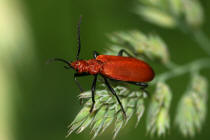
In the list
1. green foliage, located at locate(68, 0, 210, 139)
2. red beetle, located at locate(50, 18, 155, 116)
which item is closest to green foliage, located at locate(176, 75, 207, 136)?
green foliage, located at locate(68, 0, 210, 139)

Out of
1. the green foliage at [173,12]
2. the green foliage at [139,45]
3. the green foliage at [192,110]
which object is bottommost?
the green foliage at [192,110]

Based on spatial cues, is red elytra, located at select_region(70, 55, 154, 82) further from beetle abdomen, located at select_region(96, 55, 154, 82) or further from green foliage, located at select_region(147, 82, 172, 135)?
green foliage, located at select_region(147, 82, 172, 135)

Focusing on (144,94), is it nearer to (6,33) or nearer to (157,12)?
(157,12)

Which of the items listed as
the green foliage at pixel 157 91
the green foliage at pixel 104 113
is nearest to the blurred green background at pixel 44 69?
the green foliage at pixel 157 91

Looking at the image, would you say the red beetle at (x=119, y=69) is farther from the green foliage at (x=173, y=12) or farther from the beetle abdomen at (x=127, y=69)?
the green foliage at (x=173, y=12)

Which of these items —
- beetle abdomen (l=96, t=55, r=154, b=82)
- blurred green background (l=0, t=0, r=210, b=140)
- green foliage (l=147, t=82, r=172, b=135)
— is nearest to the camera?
green foliage (l=147, t=82, r=172, b=135)

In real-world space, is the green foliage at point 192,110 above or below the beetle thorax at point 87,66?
below
